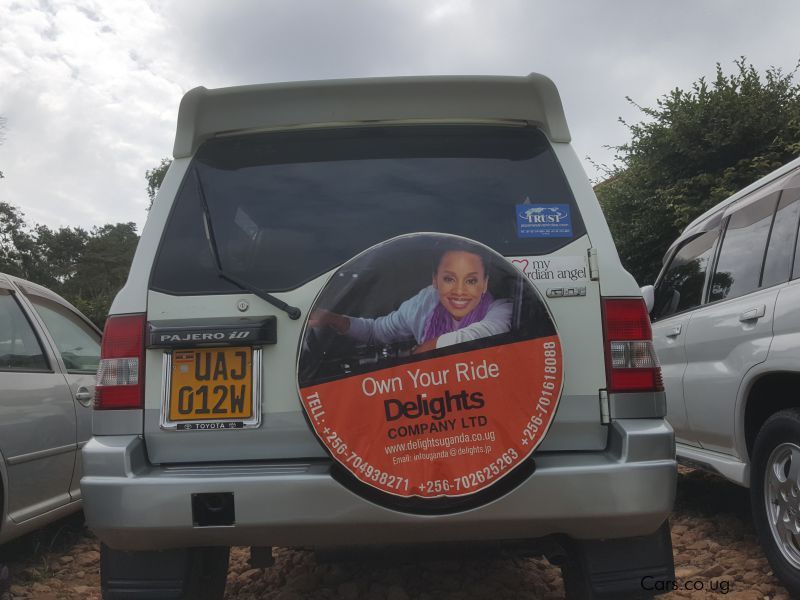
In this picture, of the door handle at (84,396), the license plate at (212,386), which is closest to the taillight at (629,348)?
the license plate at (212,386)

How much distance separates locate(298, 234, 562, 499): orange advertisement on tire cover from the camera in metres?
1.93

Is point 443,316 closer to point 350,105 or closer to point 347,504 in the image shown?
point 347,504

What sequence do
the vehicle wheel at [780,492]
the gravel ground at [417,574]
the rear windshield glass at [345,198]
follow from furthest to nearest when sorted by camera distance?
the gravel ground at [417,574], the vehicle wheel at [780,492], the rear windshield glass at [345,198]

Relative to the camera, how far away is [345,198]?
2287mm

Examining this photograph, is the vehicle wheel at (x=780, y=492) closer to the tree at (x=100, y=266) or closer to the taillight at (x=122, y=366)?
the taillight at (x=122, y=366)

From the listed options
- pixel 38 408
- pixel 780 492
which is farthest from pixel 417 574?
pixel 38 408

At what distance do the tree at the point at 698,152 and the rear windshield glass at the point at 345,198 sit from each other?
1049cm

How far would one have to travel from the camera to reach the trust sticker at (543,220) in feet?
7.30

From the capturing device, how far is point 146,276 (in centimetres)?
221

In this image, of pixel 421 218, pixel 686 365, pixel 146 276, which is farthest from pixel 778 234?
pixel 146 276

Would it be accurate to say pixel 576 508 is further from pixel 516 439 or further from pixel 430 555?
pixel 430 555

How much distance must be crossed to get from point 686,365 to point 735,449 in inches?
27.5

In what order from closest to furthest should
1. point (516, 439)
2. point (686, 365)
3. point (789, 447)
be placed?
point (516, 439) → point (789, 447) → point (686, 365)

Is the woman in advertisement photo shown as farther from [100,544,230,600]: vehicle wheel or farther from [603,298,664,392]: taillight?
[100,544,230,600]: vehicle wheel
